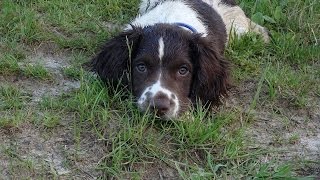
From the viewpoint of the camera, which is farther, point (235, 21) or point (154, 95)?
point (235, 21)

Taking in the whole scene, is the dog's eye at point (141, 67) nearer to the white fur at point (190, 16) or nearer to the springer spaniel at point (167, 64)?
the springer spaniel at point (167, 64)

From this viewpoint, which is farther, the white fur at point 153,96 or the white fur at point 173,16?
the white fur at point 173,16

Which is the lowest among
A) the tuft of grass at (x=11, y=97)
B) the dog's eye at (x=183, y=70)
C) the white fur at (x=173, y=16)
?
the tuft of grass at (x=11, y=97)

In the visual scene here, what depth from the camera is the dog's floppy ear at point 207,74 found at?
14.4ft

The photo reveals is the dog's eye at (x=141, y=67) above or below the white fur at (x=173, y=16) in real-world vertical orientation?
below

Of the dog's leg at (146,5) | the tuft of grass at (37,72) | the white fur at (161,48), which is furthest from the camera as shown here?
the dog's leg at (146,5)

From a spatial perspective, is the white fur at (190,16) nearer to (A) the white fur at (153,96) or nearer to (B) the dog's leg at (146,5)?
(B) the dog's leg at (146,5)

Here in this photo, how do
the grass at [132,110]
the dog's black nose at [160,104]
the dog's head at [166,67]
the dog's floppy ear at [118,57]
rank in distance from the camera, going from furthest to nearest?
the dog's floppy ear at [118,57] → the dog's head at [166,67] → the dog's black nose at [160,104] → the grass at [132,110]

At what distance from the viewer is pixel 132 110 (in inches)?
161

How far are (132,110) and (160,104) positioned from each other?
9.6 inches

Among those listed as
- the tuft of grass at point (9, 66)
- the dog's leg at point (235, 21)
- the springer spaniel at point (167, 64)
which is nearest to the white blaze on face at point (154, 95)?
the springer spaniel at point (167, 64)

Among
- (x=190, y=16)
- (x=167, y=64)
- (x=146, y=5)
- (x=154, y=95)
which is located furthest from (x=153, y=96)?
(x=146, y=5)

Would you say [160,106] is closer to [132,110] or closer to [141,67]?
[132,110]

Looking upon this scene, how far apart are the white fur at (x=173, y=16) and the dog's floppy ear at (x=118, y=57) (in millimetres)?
329
